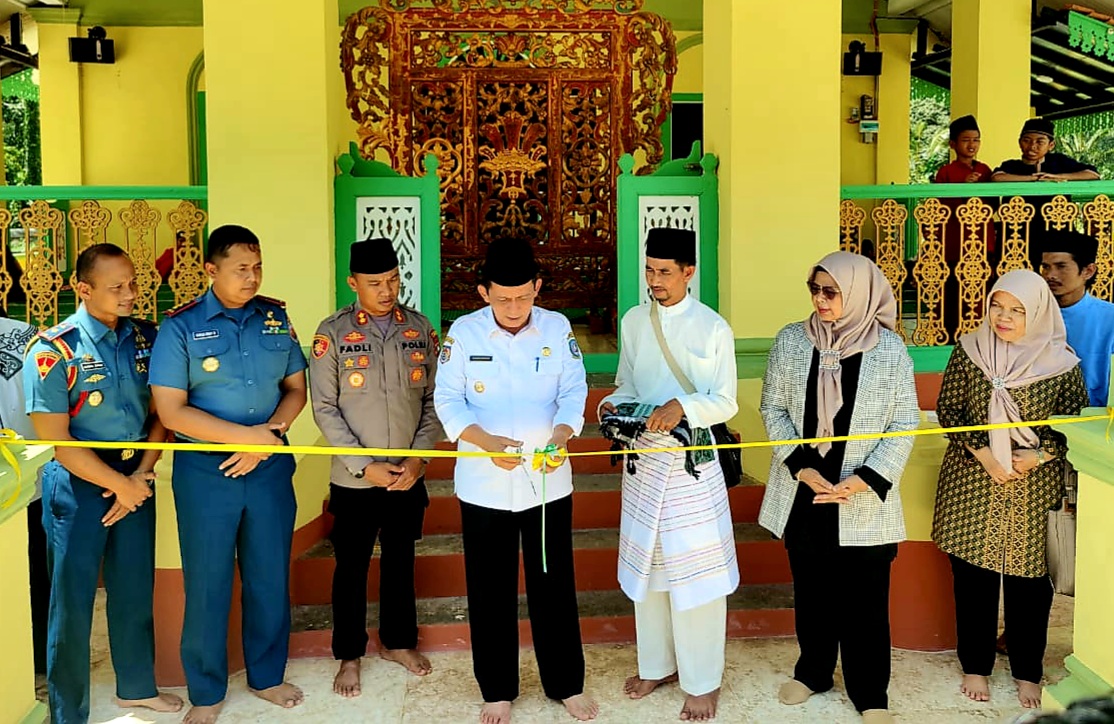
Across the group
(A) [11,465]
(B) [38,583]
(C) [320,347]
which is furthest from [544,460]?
(B) [38,583]

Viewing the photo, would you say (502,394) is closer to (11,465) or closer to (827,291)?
(827,291)

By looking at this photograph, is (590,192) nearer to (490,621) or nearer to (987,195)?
(987,195)

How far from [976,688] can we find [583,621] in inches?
57.1

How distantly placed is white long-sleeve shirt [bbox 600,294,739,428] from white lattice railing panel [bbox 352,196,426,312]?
191 centimetres

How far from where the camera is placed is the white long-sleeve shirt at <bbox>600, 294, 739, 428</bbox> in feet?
11.5

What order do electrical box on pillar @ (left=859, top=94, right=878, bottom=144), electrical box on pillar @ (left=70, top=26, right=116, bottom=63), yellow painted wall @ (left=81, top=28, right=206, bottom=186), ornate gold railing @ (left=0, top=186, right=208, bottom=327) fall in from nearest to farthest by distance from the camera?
ornate gold railing @ (left=0, top=186, right=208, bottom=327)
electrical box on pillar @ (left=70, top=26, right=116, bottom=63)
yellow painted wall @ (left=81, top=28, right=206, bottom=186)
electrical box on pillar @ (left=859, top=94, right=878, bottom=144)

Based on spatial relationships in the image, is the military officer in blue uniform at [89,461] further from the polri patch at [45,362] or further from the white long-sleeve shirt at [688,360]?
the white long-sleeve shirt at [688,360]

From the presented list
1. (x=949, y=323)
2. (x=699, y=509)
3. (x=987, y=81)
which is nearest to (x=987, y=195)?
(x=949, y=323)

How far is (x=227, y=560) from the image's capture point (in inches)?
141

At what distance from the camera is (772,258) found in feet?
17.3

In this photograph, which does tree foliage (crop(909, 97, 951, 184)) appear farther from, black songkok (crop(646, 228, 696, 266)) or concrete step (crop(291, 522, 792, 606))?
black songkok (crop(646, 228, 696, 266))

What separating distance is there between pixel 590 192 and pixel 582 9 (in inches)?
42.5

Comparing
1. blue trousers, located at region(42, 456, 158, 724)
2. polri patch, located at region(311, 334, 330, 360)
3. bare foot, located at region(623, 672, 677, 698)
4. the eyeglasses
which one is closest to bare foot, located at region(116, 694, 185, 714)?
blue trousers, located at region(42, 456, 158, 724)

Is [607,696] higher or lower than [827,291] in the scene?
lower
